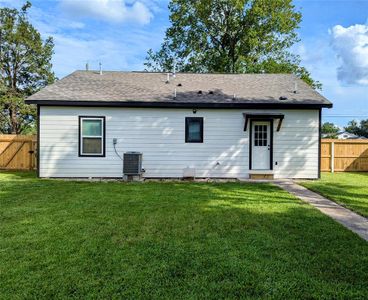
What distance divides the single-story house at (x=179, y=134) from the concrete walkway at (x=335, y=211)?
229 cm

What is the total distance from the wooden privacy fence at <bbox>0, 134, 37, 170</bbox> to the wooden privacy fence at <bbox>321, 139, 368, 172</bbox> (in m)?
13.1

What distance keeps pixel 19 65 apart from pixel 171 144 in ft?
56.9

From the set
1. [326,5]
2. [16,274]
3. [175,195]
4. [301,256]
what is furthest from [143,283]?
[326,5]

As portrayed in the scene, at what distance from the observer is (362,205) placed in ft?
21.1

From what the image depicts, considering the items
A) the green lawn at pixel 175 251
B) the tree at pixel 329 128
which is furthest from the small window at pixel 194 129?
the tree at pixel 329 128

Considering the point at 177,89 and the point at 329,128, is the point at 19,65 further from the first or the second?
the point at 329,128

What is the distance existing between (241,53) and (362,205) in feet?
60.6

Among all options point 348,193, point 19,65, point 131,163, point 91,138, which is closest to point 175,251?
point 348,193

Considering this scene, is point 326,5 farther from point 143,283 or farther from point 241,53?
point 143,283

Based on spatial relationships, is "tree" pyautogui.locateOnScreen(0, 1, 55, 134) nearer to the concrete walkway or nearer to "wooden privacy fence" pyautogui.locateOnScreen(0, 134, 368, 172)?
Answer: "wooden privacy fence" pyautogui.locateOnScreen(0, 134, 368, 172)

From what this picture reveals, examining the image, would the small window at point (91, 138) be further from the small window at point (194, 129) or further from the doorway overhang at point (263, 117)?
the doorway overhang at point (263, 117)

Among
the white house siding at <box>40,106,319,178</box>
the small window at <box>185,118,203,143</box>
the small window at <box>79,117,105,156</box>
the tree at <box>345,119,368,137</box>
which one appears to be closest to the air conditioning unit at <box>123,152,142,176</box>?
the white house siding at <box>40,106,319,178</box>

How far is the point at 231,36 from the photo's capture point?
23.1m

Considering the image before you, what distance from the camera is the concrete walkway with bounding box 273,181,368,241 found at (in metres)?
4.79
